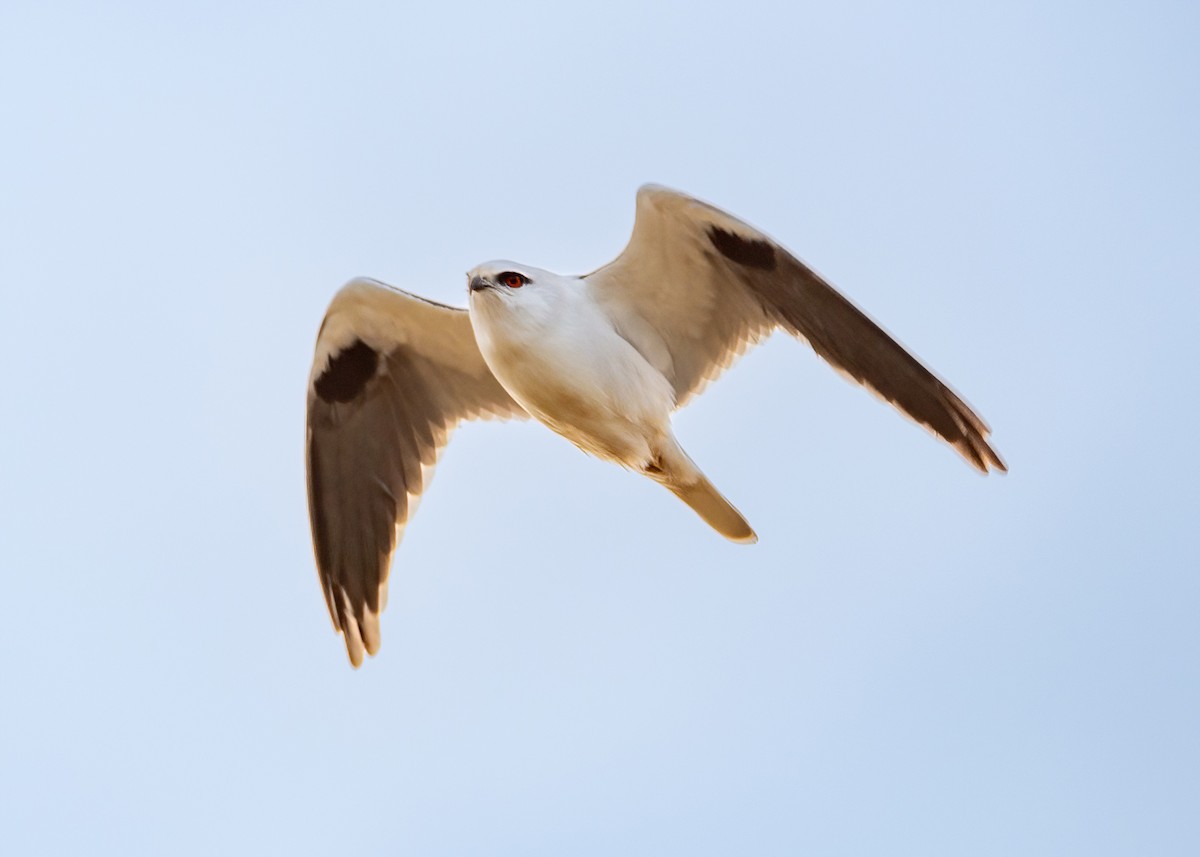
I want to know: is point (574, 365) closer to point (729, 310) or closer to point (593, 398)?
point (593, 398)

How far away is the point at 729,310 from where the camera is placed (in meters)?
10.2

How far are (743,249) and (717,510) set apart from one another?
164 cm

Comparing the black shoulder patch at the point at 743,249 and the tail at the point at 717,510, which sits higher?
the black shoulder patch at the point at 743,249

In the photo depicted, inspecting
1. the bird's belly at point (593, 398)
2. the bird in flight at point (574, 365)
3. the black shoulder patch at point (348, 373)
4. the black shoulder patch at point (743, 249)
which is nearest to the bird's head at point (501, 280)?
the bird in flight at point (574, 365)

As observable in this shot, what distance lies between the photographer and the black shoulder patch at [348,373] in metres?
10.8

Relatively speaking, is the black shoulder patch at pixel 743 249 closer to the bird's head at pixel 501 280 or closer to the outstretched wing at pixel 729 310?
the outstretched wing at pixel 729 310

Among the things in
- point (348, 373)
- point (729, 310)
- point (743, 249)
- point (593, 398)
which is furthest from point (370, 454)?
point (743, 249)

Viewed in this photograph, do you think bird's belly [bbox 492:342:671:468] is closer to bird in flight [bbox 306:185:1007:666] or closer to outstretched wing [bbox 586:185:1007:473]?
bird in flight [bbox 306:185:1007:666]

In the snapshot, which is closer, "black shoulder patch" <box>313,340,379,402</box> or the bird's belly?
the bird's belly

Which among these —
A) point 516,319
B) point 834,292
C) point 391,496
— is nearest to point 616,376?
point 516,319

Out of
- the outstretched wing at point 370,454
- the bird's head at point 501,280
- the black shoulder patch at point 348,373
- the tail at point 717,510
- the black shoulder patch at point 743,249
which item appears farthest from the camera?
the outstretched wing at point 370,454

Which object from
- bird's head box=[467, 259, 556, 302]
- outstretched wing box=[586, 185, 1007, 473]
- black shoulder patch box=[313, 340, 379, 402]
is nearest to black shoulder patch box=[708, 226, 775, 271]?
outstretched wing box=[586, 185, 1007, 473]

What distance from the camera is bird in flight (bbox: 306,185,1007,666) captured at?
9367mm

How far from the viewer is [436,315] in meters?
10.5
